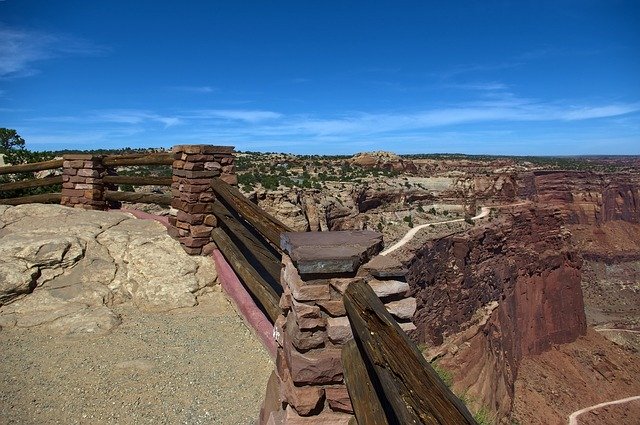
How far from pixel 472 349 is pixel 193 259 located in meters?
19.9

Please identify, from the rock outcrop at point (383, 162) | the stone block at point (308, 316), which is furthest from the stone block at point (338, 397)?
the rock outcrop at point (383, 162)

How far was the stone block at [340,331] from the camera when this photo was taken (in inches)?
101

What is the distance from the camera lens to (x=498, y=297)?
2992cm

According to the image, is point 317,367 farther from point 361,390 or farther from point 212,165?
point 212,165

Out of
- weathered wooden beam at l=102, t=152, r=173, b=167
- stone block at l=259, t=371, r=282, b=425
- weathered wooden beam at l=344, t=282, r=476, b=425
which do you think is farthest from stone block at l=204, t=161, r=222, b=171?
weathered wooden beam at l=344, t=282, r=476, b=425

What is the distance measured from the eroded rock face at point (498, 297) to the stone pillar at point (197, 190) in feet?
49.0

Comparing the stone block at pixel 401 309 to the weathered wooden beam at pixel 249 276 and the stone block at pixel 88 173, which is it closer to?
the weathered wooden beam at pixel 249 276

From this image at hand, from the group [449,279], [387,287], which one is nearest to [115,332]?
[387,287]

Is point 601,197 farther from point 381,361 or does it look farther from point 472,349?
point 381,361

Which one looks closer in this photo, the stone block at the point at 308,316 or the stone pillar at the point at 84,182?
the stone block at the point at 308,316

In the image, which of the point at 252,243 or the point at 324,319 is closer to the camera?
the point at 324,319

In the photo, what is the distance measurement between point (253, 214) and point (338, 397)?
2510 mm

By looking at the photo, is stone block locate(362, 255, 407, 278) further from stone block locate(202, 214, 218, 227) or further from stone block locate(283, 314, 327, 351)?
stone block locate(202, 214, 218, 227)

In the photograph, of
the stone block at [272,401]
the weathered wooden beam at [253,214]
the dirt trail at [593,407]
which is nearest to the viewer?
the stone block at [272,401]
